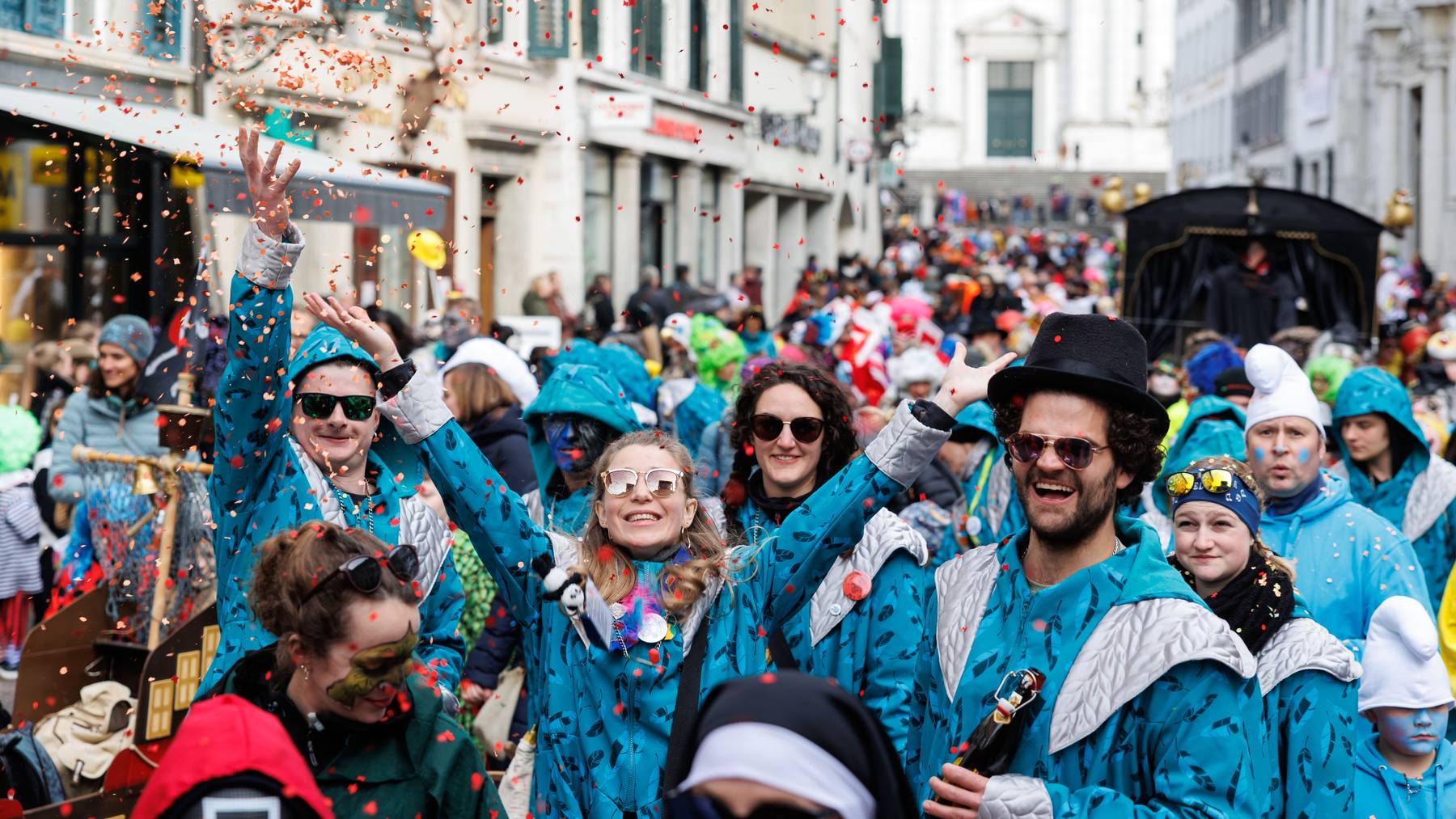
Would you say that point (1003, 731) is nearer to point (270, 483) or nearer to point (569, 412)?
point (270, 483)

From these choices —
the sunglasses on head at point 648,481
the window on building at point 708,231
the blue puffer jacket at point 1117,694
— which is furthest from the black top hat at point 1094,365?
the window on building at point 708,231

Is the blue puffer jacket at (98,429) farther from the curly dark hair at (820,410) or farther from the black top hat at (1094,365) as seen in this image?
the black top hat at (1094,365)

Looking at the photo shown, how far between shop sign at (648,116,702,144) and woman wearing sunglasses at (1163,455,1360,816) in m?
23.0

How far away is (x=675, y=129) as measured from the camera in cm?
2831

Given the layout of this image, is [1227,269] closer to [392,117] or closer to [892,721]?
[392,117]

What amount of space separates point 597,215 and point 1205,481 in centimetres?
2229

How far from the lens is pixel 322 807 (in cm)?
270

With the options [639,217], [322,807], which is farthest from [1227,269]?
[322,807]

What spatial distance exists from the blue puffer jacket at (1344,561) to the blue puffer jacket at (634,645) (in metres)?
1.83

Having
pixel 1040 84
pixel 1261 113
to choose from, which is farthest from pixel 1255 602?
pixel 1040 84

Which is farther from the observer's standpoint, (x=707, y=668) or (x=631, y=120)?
(x=631, y=120)

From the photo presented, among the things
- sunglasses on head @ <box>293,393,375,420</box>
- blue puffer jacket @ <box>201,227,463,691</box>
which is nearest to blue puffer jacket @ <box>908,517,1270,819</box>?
blue puffer jacket @ <box>201,227,463,691</box>

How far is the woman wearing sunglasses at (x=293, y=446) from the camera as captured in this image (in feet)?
12.9

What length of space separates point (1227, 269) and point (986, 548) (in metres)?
14.4
